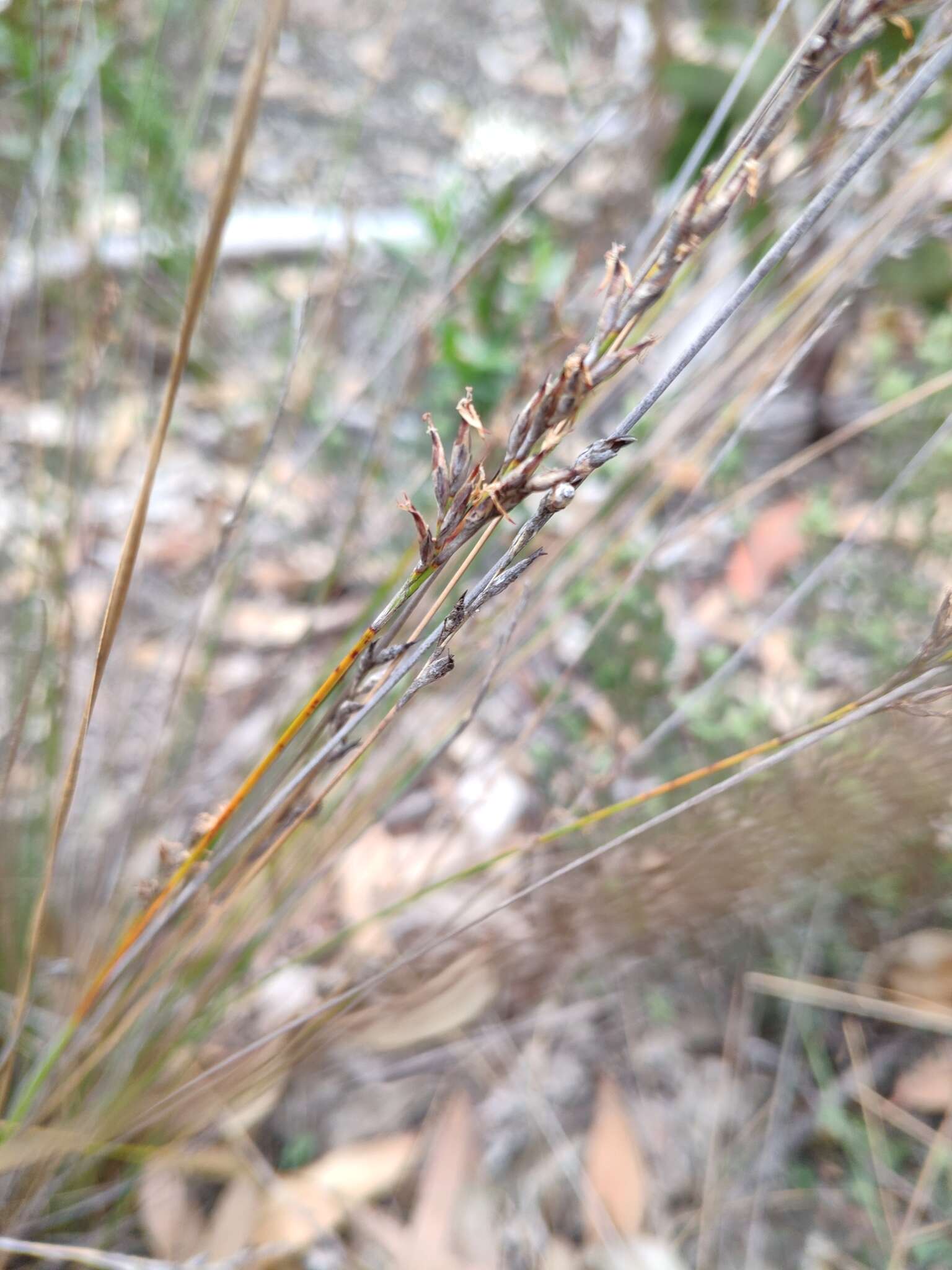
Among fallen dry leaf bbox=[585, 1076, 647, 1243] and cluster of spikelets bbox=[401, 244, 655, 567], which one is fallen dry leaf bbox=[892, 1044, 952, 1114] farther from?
cluster of spikelets bbox=[401, 244, 655, 567]

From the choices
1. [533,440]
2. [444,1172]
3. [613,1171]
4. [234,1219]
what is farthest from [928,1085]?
[533,440]

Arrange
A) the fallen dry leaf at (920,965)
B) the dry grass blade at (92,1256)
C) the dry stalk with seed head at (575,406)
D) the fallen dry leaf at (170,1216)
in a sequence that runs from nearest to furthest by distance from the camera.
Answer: the dry stalk with seed head at (575,406) < the dry grass blade at (92,1256) < the fallen dry leaf at (170,1216) < the fallen dry leaf at (920,965)

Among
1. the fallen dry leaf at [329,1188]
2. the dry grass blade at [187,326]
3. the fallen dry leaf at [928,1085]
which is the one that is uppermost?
the dry grass blade at [187,326]

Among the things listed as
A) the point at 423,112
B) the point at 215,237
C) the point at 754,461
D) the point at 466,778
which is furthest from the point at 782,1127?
the point at 423,112

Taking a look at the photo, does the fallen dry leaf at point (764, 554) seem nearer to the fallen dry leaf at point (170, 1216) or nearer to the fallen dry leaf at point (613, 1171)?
the fallen dry leaf at point (613, 1171)

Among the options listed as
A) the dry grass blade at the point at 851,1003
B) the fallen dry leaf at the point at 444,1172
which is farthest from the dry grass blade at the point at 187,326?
the dry grass blade at the point at 851,1003

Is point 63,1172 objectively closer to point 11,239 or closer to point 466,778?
point 466,778
